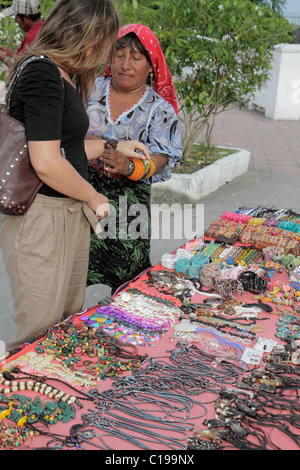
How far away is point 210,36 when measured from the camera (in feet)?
19.2

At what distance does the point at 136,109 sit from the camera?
263cm

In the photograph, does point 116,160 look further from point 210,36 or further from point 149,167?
point 210,36

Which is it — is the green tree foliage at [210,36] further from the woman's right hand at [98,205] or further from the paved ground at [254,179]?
the woman's right hand at [98,205]

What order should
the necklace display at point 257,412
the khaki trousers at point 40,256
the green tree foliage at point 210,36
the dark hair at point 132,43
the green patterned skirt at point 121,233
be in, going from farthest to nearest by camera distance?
1. the green tree foliage at point 210,36
2. the green patterned skirt at point 121,233
3. the dark hair at point 132,43
4. the khaki trousers at point 40,256
5. the necklace display at point 257,412

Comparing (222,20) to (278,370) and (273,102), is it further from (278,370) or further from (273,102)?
(273,102)

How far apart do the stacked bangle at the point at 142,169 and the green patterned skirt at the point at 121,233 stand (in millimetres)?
278

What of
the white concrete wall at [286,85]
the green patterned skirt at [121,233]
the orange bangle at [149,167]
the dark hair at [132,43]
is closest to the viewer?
the orange bangle at [149,167]

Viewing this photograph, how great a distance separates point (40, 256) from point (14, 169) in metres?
0.36

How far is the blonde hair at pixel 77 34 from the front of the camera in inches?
68.8

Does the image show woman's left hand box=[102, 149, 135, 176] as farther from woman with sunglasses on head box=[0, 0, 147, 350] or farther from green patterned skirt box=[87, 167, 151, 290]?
green patterned skirt box=[87, 167, 151, 290]

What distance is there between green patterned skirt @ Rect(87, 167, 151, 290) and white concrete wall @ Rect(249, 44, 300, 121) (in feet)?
30.9

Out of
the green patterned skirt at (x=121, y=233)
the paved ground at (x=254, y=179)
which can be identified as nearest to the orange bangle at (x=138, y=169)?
the green patterned skirt at (x=121, y=233)

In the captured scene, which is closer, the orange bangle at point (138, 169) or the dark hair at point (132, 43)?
the orange bangle at point (138, 169)

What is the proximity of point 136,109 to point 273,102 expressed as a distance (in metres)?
9.78
